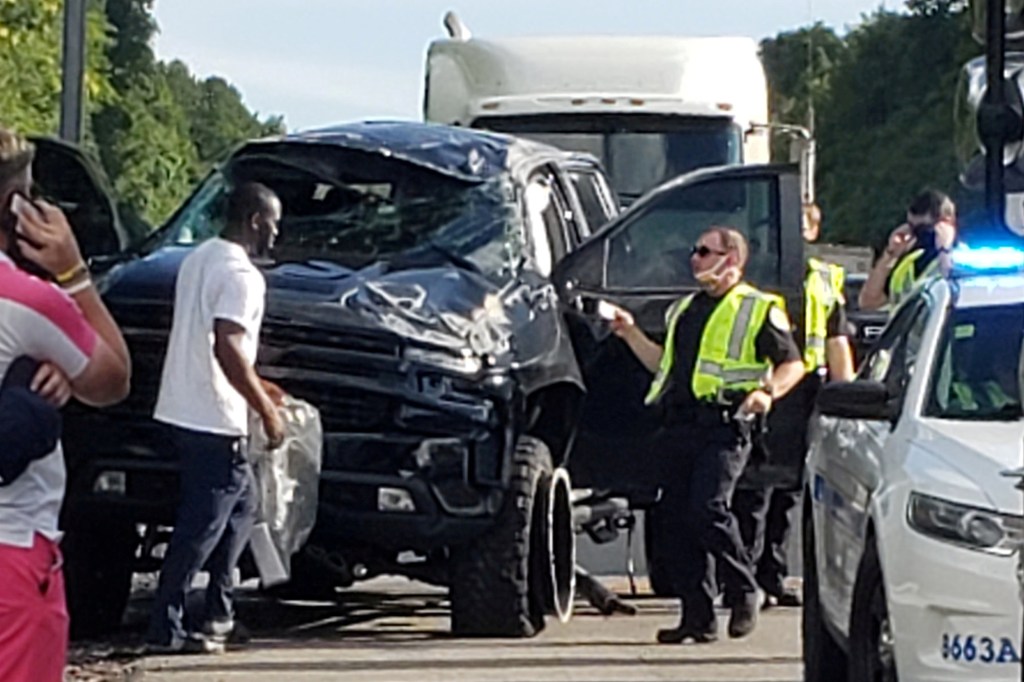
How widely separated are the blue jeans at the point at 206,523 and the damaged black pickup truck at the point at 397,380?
386 millimetres

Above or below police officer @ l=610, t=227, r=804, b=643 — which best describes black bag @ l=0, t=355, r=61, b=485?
above

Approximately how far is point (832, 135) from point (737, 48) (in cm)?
7107

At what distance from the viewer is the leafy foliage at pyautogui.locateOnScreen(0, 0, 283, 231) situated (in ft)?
149

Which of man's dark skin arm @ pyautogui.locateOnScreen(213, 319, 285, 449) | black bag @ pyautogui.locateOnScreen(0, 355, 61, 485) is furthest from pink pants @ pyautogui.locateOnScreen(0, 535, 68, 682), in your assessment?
man's dark skin arm @ pyautogui.locateOnScreen(213, 319, 285, 449)

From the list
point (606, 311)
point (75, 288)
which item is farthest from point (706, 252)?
point (75, 288)

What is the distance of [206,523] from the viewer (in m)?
10.4

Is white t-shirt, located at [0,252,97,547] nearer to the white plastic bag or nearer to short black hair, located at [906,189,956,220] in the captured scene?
the white plastic bag

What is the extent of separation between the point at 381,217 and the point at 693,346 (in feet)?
5.07

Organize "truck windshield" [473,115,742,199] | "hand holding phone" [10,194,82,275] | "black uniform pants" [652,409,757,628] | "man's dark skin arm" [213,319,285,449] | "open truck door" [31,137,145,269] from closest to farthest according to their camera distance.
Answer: "hand holding phone" [10,194,82,275] < "man's dark skin arm" [213,319,285,449] < "black uniform pants" [652,409,757,628] < "open truck door" [31,137,145,269] < "truck windshield" [473,115,742,199]

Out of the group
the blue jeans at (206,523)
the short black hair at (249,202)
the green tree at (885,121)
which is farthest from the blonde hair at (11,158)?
the green tree at (885,121)

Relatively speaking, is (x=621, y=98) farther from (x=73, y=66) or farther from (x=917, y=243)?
(x=917, y=243)

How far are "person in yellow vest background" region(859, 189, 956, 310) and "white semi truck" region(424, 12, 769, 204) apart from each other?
4365 mm

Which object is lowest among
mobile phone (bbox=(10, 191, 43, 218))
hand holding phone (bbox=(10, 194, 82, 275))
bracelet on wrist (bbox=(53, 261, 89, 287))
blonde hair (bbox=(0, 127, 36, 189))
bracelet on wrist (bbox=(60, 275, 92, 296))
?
bracelet on wrist (bbox=(60, 275, 92, 296))

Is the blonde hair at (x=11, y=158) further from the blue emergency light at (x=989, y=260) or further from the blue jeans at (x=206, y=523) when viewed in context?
the blue jeans at (x=206, y=523)
